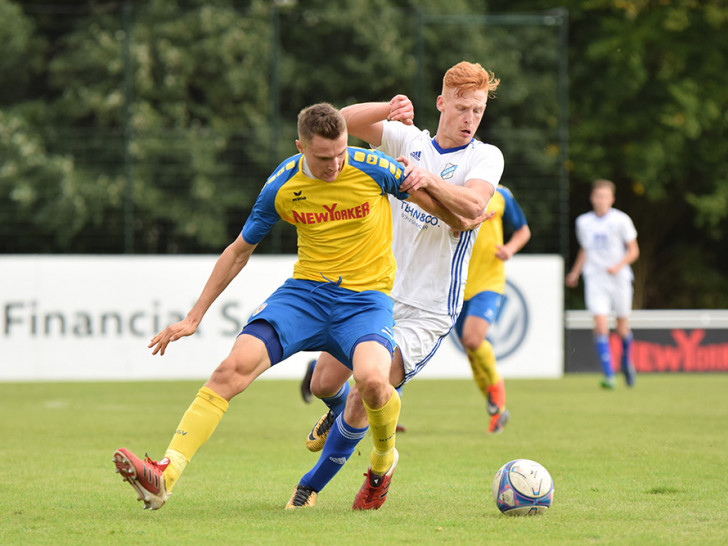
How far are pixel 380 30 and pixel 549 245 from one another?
630 centimetres

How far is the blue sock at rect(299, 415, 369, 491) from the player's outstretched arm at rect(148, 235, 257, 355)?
3.09 feet

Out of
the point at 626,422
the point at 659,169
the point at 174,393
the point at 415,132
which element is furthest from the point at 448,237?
the point at 659,169

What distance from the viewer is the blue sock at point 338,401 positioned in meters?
6.51

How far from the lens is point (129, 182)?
18156mm

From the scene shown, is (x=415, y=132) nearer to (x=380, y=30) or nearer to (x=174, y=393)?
(x=174, y=393)

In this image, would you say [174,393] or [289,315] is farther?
[174,393]

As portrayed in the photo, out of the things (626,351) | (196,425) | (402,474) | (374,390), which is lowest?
(626,351)

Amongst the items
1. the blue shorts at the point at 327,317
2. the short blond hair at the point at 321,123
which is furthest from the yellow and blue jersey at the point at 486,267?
the short blond hair at the point at 321,123

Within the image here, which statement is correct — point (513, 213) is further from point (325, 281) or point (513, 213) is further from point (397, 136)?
point (325, 281)

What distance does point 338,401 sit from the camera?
6.54 m

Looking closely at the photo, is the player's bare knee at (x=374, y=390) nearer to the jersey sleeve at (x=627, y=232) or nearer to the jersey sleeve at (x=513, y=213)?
the jersey sleeve at (x=513, y=213)

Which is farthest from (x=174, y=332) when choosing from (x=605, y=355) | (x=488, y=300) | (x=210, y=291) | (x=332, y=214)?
(x=605, y=355)

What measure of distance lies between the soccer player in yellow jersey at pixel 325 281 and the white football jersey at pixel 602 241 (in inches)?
390

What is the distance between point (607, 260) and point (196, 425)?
10983 millimetres
